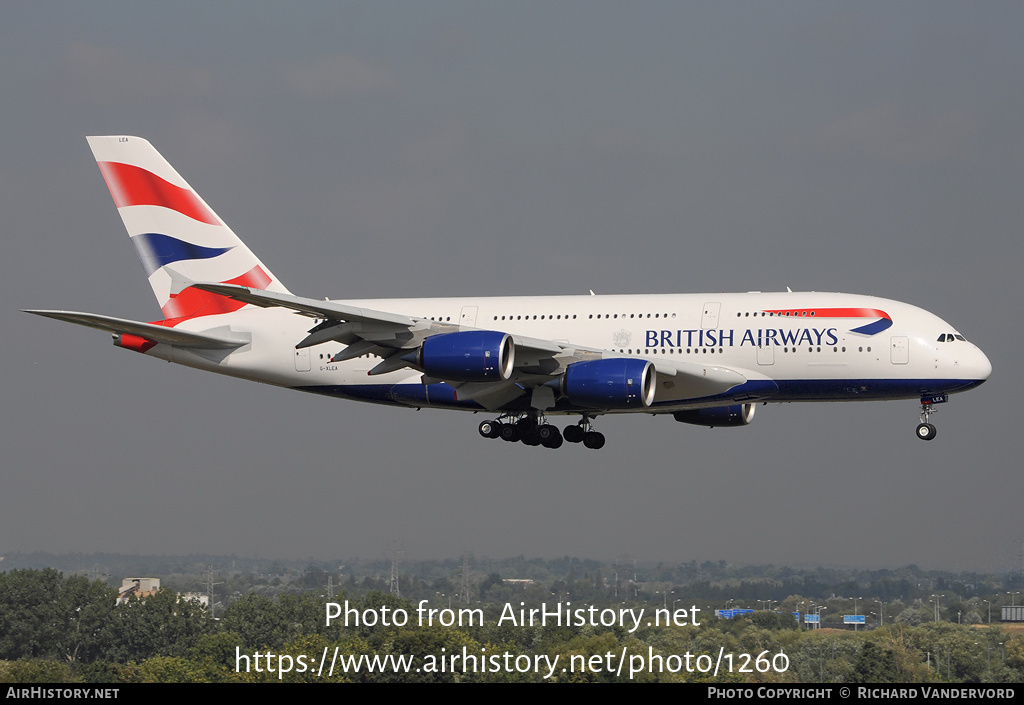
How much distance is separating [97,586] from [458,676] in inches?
1294

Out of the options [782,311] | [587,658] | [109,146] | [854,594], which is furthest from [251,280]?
[854,594]

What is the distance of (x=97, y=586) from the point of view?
92.7 m

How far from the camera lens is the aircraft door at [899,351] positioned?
138ft

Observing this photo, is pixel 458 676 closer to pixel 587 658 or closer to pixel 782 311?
pixel 587 658

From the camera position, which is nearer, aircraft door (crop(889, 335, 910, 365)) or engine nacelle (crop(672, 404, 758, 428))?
aircraft door (crop(889, 335, 910, 365))

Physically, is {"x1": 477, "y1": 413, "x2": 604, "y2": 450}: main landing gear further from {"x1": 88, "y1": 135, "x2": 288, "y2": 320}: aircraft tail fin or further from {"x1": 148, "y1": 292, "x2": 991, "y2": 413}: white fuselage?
{"x1": 88, "y1": 135, "x2": 288, "y2": 320}: aircraft tail fin

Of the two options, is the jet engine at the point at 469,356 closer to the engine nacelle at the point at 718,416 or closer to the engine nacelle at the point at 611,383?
the engine nacelle at the point at 611,383

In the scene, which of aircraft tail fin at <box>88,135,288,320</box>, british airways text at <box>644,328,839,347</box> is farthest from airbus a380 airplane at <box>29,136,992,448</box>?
aircraft tail fin at <box>88,135,288,320</box>

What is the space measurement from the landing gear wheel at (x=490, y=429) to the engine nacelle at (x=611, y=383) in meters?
5.76

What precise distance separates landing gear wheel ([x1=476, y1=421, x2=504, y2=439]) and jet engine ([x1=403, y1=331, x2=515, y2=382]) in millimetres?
6337

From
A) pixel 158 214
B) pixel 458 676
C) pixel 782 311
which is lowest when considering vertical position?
pixel 458 676

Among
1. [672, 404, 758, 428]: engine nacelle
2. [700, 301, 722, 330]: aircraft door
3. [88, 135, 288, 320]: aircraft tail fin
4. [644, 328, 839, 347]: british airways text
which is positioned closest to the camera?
[644, 328, 839, 347]: british airways text

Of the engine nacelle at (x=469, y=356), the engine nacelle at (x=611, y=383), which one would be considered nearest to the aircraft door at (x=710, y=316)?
the engine nacelle at (x=611, y=383)

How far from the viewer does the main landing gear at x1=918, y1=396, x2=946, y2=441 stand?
43000 mm
